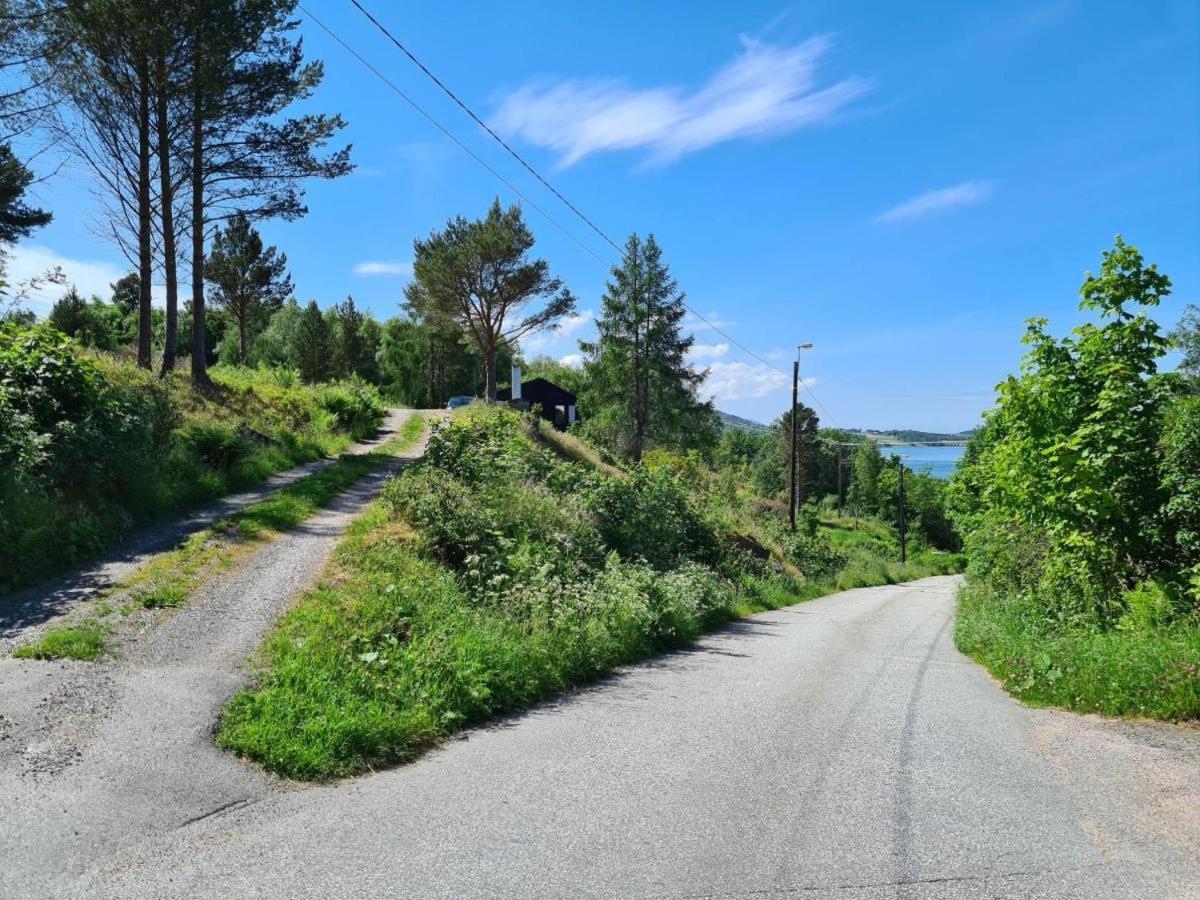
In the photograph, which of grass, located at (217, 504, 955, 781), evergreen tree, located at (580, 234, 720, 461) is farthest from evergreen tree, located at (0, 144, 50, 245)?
evergreen tree, located at (580, 234, 720, 461)

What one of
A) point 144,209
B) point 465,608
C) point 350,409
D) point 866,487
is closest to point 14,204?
point 144,209

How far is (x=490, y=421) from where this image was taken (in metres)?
17.0

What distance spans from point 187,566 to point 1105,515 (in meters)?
10.8

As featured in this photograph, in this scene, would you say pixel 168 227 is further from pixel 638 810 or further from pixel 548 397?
pixel 548 397

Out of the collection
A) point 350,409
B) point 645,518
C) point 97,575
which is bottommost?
point 97,575

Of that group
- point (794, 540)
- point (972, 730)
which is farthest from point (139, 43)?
point (794, 540)

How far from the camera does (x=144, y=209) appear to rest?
69.2 feet

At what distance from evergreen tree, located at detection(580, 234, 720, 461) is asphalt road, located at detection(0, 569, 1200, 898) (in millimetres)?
44978

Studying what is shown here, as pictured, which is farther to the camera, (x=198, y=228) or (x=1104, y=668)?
(x=198, y=228)

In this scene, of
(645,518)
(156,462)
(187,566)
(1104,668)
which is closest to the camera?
(1104,668)

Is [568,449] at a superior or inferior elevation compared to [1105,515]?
superior

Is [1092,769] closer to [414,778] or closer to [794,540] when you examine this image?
[414,778]

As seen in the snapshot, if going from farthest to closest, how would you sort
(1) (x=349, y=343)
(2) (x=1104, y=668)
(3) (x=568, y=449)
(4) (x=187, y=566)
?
(1) (x=349, y=343) < (3) (x=568, y=449) < (4) (x=187, y=566) < (2) (x=1104, y=668)

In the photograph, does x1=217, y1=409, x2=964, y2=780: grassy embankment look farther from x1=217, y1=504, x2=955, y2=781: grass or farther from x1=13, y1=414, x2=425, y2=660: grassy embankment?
x1=13, y1=414, x2=425, y2=660: grassy embankment
